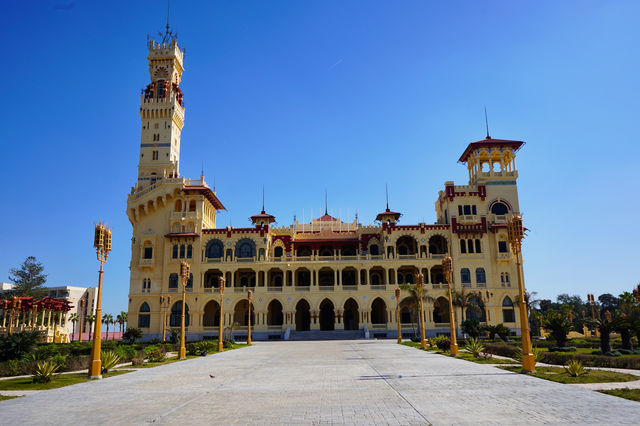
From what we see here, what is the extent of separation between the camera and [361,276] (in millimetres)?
66812

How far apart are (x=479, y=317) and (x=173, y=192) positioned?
4217cm

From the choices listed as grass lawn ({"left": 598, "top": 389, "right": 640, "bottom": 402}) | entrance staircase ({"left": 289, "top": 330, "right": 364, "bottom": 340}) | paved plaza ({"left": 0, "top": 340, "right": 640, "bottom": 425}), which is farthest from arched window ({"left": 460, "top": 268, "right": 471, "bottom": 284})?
grass lawn ({"left": 598, "top": 389, "right": 640, "bottom": 402})

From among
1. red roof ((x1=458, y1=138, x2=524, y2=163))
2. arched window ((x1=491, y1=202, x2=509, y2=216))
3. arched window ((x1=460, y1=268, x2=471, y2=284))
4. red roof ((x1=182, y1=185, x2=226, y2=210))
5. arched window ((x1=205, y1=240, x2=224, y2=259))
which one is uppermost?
red roof ((x1=458, y1=138, x2=524, y2=163))

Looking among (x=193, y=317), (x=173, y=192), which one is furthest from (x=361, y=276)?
(x=173, y=192)

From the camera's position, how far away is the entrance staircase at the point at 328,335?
5747 cm

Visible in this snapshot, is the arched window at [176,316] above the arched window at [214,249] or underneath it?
underneath

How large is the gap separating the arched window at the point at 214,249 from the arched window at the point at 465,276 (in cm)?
3113

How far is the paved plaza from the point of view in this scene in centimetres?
1018

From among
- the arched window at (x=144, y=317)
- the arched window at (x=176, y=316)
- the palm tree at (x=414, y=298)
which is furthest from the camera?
the arched window at (x=176, y=316)

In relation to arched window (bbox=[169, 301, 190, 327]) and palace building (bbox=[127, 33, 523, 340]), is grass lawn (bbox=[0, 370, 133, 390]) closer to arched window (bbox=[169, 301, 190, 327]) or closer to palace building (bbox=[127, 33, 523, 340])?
palace building (bbox=[127, 33, 523, 340])

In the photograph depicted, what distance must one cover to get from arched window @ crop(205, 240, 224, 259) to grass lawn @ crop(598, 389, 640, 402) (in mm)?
54376

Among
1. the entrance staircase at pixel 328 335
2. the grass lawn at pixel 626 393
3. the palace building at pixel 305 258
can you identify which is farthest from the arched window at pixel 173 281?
the grass lawn at pixel 626 393

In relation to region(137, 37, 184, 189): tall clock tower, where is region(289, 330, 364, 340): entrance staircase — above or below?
below

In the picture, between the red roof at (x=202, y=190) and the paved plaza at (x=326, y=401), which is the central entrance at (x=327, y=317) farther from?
the paved plaza at (x=326, y=401)
